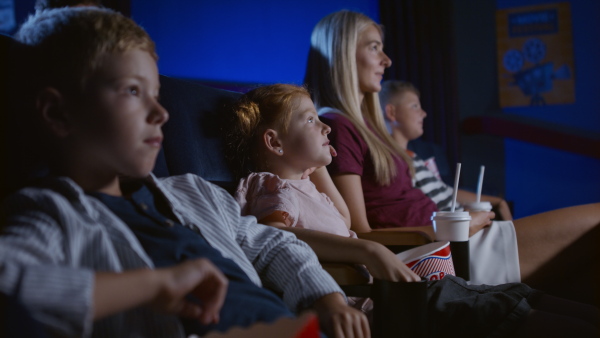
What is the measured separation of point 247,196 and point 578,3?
386 cm

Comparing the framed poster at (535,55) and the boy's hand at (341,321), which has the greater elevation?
the framed poster at (535,55)

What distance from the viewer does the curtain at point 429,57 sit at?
3.83 metres

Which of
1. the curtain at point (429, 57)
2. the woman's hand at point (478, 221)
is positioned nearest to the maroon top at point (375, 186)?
the woman's hand at point (478, 221)

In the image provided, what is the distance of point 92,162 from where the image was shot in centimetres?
80

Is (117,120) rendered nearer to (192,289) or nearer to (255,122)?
(192,289)

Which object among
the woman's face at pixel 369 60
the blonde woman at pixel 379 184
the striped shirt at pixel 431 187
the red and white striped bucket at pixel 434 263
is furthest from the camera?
the striped shirt at pixel 431 187

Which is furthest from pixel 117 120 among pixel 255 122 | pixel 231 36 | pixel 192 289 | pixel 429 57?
pixel 429 57

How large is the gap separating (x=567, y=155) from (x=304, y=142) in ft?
11.2

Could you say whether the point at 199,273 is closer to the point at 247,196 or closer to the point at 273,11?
the point at 247,196

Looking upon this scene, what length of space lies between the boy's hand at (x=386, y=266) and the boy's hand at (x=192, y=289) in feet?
1.17

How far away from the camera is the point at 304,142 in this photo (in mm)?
1407

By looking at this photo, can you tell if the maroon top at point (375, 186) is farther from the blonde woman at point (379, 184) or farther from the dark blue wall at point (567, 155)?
the dark blue wall at point (567, 155)

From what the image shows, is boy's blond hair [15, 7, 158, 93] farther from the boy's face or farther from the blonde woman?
the blonde woman

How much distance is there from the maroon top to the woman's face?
0.26 metres
